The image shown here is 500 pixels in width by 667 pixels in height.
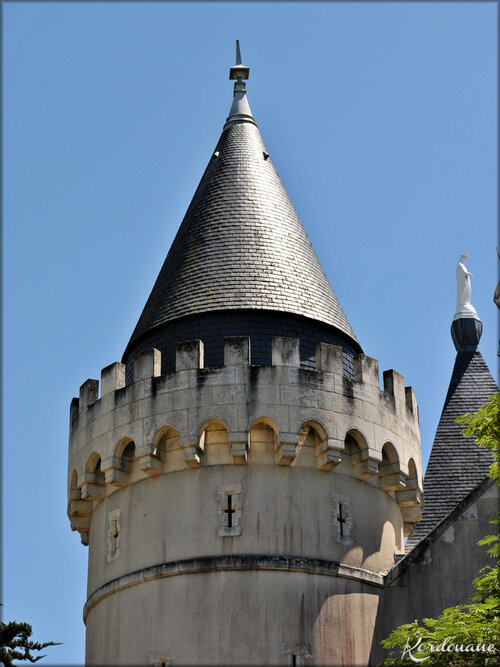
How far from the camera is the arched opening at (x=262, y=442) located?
2242 centimetres

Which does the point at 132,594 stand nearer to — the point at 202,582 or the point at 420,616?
the point at 202,582

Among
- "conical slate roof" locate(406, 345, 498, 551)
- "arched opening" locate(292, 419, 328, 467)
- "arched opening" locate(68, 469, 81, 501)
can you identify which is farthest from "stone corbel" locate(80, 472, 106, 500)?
"conical slate roof" locate(406, 345, 498, 551)

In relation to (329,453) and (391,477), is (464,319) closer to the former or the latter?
(391,477)

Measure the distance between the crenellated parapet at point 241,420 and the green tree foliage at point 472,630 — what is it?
291 centimetres

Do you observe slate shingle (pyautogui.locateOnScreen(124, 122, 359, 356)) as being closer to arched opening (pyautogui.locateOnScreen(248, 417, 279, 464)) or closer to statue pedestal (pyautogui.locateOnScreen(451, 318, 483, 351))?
arched opening (pyautogui.locateOnScreen(248, 417, 279, 464))

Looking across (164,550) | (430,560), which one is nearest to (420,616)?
(430,560)

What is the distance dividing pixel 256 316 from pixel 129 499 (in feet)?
13.2

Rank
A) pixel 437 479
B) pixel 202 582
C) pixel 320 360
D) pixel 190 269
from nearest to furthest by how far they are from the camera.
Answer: pixel 202 582 < pixel 320 360 < pixel 190 269 < pixel 437 479

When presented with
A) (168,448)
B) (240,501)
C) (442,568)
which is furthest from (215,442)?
(442,568)

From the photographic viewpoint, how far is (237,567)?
21.7m

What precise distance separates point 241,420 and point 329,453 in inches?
63.9

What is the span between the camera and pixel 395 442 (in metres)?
23.7

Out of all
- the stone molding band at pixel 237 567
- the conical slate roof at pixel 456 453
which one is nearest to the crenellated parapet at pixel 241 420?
the stone molding band at pixel 237 567

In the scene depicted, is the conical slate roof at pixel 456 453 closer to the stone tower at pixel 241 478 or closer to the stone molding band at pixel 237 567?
the stone tower at pixel 241 478
